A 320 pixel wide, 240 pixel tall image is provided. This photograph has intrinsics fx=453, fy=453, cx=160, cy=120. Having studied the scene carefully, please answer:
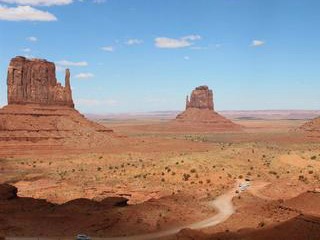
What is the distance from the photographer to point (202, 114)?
17450 centimetres

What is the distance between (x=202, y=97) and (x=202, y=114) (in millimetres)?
6539

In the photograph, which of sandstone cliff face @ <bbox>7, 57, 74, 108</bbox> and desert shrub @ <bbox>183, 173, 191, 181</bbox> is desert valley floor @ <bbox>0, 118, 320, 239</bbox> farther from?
sandstone cliff face @ <bbox>7, 57, 74, 108</bbox>

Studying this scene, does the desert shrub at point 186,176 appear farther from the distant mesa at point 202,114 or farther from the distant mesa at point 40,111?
the distant mesa at point 202,114

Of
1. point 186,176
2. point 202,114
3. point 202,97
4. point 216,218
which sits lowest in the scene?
point 216,218

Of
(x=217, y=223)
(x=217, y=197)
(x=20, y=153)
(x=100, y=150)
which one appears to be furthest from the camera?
(x=100, y=150)

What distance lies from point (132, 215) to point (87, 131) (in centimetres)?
6219

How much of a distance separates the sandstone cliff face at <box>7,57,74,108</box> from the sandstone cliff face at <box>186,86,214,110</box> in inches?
3381

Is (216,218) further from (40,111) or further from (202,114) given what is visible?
(202,114)

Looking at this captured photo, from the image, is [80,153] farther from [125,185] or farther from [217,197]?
[217,197]

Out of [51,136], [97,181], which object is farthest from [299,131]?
[97,181]

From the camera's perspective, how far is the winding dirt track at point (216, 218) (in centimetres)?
2975

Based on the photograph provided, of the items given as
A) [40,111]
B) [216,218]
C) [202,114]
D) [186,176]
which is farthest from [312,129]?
[216,218]

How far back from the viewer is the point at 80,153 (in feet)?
267

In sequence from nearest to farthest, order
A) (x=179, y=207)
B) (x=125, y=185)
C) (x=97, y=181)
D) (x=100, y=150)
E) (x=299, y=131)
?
(x=179, y=207), (x=125, y=185), (x=97, y=181), (x=100, y=150), (x=299, y=131)
